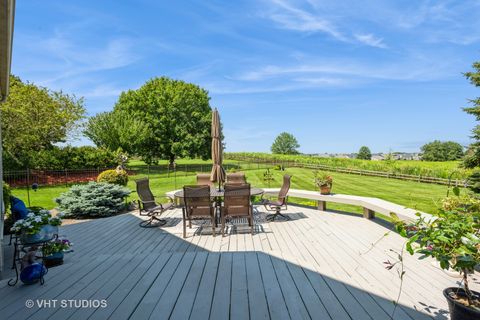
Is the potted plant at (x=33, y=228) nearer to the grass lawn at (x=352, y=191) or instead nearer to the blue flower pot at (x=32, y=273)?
the blue flower pot at (x=32, y=273)

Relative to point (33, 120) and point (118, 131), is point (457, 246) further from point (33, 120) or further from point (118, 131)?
point (118, 131)

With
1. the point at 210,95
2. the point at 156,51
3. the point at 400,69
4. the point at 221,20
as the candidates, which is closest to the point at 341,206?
the point at 221,20

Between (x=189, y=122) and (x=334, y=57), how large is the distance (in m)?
16.7

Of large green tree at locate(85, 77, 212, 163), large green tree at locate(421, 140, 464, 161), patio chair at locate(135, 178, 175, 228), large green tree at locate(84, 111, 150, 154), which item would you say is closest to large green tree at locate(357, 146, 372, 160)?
large green tree at locate(421, 140, 464, 161)

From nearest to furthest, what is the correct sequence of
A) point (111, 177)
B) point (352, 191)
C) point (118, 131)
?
1. point (111, 177)
2. point (352, 191)
3. point (118, 131)

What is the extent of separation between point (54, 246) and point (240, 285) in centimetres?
282

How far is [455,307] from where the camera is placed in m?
2.05

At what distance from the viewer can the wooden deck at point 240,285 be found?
238 centimetres

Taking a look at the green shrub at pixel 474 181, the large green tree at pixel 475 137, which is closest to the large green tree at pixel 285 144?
the large green tree at pixel 475 137

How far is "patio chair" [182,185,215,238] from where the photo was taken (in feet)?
17.7

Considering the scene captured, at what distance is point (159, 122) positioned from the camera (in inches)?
1027

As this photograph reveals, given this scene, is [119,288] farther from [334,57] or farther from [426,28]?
[334,57]

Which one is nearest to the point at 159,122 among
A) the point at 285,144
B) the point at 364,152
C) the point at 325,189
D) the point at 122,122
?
the point at 122,122

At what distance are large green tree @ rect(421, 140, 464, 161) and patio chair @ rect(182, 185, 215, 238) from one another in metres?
62.2
